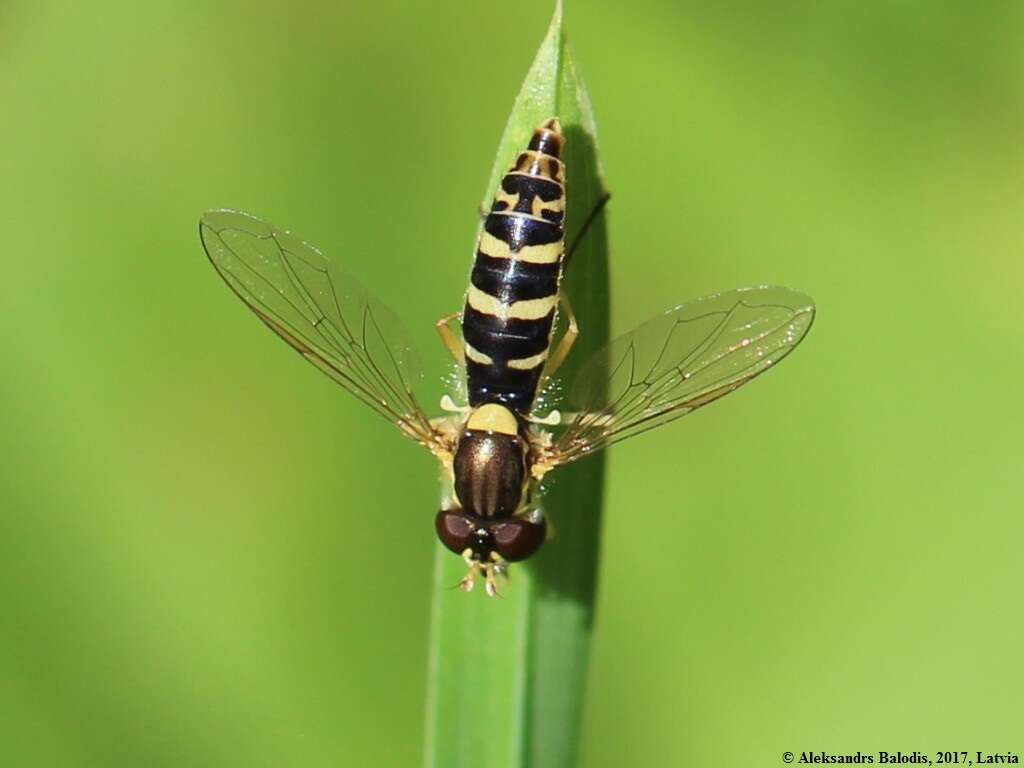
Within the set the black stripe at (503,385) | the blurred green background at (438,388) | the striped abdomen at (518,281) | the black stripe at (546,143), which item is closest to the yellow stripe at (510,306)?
the striped abdomen at (518,281)

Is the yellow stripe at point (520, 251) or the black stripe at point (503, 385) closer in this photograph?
the yellow stripe at point (520, 251)

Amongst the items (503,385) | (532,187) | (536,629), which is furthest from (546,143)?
(536,629)

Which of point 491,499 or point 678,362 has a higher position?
point 678,362

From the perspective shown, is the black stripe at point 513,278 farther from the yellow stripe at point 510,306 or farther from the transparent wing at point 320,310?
the transparent wing at point 320,310

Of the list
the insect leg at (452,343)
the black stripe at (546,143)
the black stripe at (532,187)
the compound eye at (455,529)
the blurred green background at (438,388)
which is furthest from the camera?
the blurred green background at (438,388)

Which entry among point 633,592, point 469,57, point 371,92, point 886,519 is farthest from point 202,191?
point 886,519

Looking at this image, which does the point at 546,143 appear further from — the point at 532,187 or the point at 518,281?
the point at 518,281

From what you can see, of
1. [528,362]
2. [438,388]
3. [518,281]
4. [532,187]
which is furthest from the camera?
[438,388]
